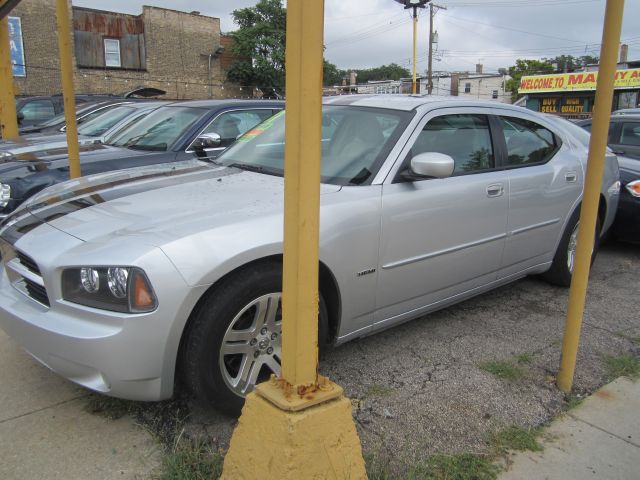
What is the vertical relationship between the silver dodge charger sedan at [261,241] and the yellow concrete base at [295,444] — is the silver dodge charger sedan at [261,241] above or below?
above

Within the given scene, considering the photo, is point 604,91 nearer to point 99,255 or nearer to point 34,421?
point 99,255

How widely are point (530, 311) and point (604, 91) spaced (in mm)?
2012

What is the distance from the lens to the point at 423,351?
3.51 metres

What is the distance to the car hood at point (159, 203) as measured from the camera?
2553mm

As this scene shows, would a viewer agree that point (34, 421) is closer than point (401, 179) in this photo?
Yes

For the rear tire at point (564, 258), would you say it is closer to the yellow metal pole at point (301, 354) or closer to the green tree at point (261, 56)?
the yellow metal pole at point (301, 354)

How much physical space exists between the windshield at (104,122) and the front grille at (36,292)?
5340 mm

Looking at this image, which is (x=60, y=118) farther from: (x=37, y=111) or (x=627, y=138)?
(x=627, y=138)

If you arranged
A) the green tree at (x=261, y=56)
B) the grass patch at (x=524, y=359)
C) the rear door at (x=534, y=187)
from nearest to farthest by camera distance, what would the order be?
A: 1. the grass patch at (x=524, y=359)
2. the rear door at (x=534, y=187)
3. the green tree at (x=261, y=56)

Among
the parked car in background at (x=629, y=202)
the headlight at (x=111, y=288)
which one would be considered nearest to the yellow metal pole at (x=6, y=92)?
the headlight at (x=111, y=288)

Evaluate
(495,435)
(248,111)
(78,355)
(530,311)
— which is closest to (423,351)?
(495,435)

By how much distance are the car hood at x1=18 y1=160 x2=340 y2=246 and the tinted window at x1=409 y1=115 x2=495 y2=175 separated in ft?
2.84

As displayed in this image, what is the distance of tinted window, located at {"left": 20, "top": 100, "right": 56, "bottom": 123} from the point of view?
41.6ft

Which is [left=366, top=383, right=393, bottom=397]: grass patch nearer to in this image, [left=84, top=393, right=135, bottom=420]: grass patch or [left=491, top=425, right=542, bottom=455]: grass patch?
[left=491, top=425, right=542, bottom=455]: grass patch
